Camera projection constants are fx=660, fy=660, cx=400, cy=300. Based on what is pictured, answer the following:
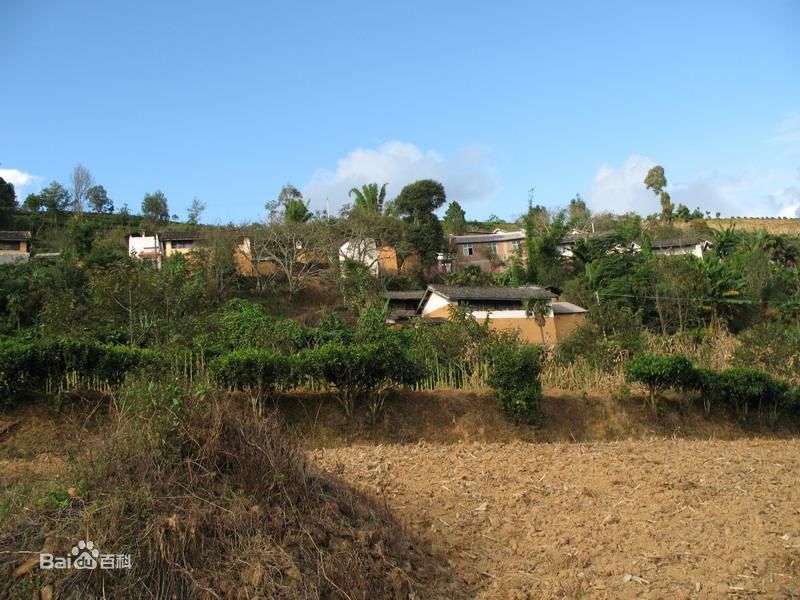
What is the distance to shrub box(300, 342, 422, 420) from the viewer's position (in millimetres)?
12656

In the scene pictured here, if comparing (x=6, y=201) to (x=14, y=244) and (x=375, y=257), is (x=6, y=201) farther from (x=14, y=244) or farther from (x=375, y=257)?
(x=375, y=257)

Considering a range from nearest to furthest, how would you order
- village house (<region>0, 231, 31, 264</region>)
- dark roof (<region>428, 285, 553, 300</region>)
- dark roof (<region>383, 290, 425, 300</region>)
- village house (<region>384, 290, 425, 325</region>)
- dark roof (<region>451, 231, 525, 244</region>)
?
dark roof (<region>428, 285, 553, 300</region>) → village house (<region>384, 290, 425, 325</region>) → dark roof (<region>383, 290, 425, 300</region>) → village house (<region>0, 231, 31, 264</region>) → dark roof (<region>451, 231, 525, 244</region>)

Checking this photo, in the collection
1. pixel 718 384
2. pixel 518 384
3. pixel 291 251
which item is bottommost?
pixel 718 384

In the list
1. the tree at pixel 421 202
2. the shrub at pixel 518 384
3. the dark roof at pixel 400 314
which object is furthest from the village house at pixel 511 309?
the shrub at pixel 518 384

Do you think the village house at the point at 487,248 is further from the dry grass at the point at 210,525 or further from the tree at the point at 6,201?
the dry grass at the point at 210,525

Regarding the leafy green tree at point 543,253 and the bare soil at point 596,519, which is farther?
the leafy green tree at point 543,253

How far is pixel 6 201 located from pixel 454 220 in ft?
118

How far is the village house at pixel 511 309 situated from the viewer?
3238cm

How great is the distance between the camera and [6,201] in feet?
166

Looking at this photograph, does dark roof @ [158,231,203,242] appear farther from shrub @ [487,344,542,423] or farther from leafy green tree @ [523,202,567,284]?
shrub @ [487,344,542,423]

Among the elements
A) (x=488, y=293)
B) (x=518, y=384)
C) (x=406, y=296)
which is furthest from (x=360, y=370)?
(x=406, y=296)

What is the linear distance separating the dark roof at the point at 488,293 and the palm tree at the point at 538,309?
41 centimetres

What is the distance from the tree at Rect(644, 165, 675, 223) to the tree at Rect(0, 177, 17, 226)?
55100 millimetres

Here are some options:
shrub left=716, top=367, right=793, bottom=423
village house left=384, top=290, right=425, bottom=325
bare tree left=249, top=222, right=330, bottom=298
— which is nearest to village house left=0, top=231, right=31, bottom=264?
bare tree left=249, top=222, right=330, bottom=298
